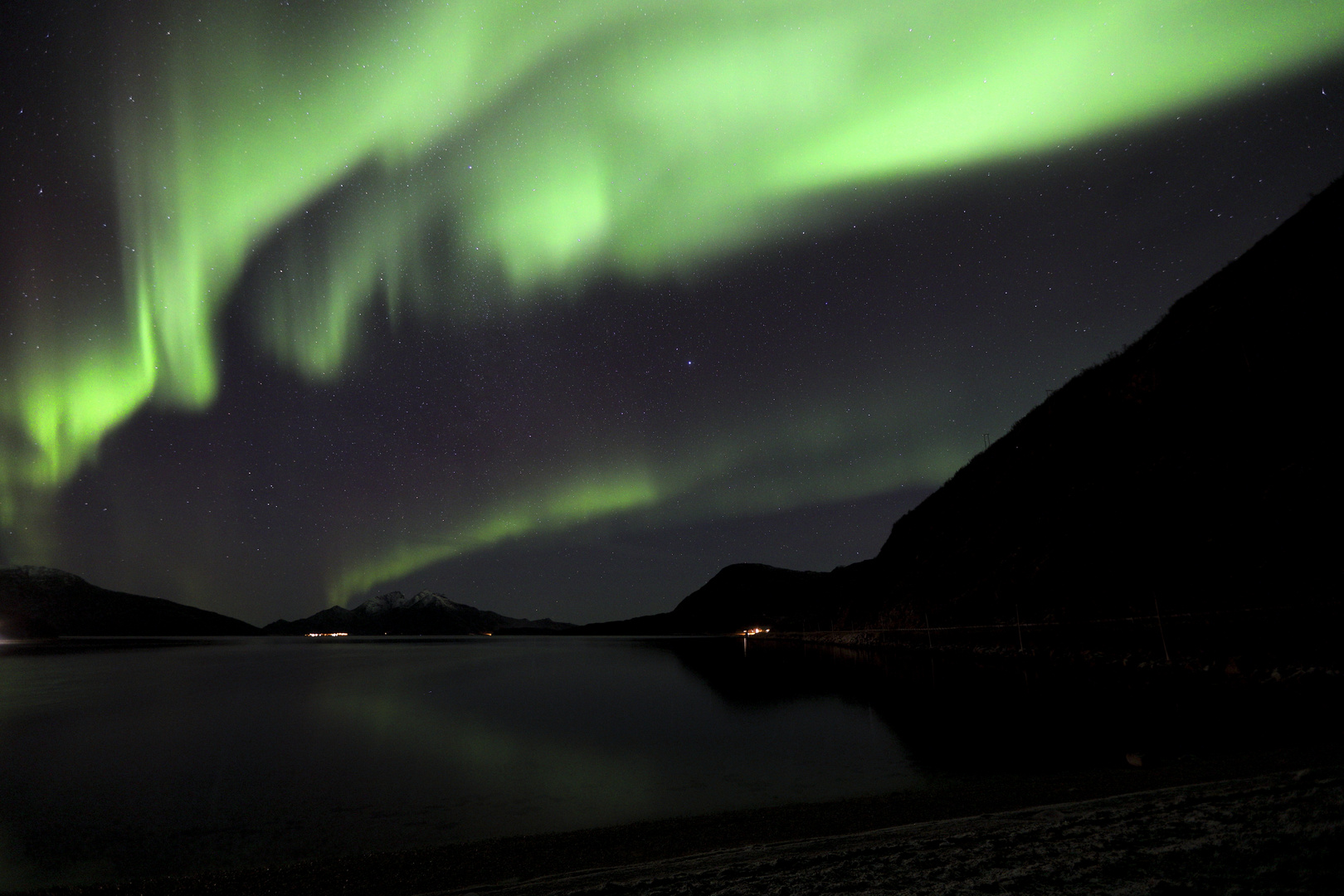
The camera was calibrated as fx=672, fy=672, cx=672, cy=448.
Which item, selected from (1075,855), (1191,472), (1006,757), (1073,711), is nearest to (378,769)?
(1006,757)

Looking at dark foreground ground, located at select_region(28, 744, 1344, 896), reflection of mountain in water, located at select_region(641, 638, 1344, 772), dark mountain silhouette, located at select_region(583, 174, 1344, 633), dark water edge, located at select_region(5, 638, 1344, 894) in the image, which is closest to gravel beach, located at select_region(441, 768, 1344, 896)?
dark foreground ground, located at select_region(28, 744, 1344, 896)

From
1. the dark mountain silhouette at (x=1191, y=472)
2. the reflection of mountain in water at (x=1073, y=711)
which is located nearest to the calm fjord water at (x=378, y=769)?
the reflection of mountain in water at (x=1073, y=711)

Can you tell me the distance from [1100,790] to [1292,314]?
3725 centimetres

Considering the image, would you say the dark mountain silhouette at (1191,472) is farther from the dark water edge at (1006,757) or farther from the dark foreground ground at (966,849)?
the dark foreground ground at (966,849)

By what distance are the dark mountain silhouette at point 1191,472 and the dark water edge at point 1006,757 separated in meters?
4.82

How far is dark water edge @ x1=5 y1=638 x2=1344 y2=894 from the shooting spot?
39.0ft

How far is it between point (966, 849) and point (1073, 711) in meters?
18.6

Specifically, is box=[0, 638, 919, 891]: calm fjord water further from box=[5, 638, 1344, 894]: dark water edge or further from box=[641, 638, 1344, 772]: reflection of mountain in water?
box=[641, 638, 1344, 772]: reflection of mountain in water

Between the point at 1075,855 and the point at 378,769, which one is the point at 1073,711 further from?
the point at 378,769

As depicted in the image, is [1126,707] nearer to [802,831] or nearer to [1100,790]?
[1100,790]

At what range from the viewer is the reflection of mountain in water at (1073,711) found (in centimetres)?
1700

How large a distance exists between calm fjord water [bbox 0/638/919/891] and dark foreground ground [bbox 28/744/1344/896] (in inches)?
94.4

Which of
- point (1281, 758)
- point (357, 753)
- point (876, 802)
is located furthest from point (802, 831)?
point (357, 753)

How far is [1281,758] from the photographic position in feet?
42.1
